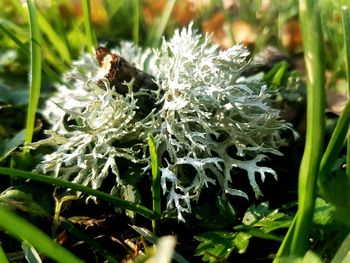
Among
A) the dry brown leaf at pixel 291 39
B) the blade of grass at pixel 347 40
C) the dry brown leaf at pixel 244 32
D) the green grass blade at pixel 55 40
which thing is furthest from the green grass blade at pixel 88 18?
the dry brown leaf at pixel 291 39

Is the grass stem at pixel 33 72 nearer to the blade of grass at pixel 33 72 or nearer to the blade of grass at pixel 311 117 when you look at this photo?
the blade of grass at pixel 33 72

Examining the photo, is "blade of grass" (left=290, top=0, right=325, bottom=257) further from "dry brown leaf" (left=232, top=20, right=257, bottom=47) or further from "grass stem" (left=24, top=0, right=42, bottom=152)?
"dry brown leaf" (left=232, top=20, right=257, bottom=47)

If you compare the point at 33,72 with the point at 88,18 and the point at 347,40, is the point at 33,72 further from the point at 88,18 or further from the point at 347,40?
the point at 347,40

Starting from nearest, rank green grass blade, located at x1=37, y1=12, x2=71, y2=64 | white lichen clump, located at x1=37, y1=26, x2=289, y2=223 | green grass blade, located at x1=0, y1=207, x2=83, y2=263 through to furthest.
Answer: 1. green grass blade, located at x1=0, y1=207, x2=83, y2=263
2. white lichen clump, located at x1=37, y1=26, x2=289, y2=223
3. green grass blade, located at x1=37, y1=12, x2=71, y2=64

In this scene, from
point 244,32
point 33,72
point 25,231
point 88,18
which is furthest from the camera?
point 244,32

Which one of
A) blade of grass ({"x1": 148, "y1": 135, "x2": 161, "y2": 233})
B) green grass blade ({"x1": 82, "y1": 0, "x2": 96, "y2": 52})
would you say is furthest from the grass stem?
blade of grass ({"x1": 148, "y1": 135, "x2": 161, "y2": 233})

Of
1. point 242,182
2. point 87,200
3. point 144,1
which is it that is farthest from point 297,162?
point 144,1

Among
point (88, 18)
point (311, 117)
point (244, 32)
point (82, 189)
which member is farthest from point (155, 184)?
point (244, 32)

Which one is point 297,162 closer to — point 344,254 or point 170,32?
point 344,254
